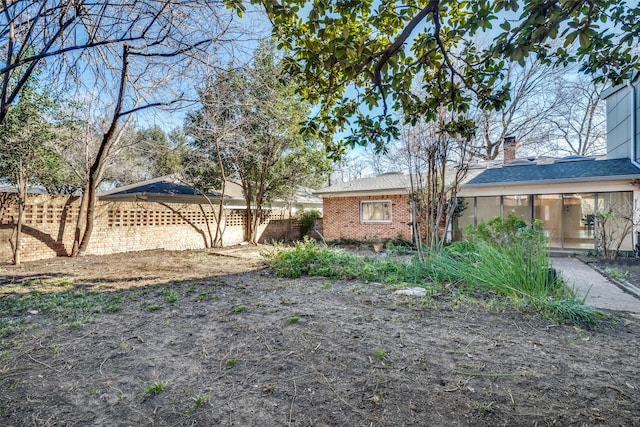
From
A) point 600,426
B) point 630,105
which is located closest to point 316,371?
point 600,426

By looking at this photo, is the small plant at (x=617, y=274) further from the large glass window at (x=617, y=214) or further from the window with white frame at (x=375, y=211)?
the window with white frame at (x=375, y=211)

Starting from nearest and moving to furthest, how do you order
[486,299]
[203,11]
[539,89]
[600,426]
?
[600,426] → [203,11] → [486,299] → [539,89]

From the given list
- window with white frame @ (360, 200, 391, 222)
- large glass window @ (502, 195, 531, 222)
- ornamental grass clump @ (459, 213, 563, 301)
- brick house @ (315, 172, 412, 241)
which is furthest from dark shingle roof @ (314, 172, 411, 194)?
ornamental grass clump @ (459, 213, 563, 301)

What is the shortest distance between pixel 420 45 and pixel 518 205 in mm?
10165

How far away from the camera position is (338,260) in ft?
23.4

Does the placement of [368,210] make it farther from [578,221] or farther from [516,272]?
[516,272]

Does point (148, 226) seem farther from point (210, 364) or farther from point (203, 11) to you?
point (210, 364)

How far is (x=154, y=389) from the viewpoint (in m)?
2.32

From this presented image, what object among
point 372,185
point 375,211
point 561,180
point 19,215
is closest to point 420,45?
point 19,215

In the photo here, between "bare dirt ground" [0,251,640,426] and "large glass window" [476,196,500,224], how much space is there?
828 cm

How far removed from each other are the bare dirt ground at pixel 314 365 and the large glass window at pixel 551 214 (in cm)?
804

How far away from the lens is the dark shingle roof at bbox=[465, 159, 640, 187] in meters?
9.63

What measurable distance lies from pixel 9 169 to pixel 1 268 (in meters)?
2.24

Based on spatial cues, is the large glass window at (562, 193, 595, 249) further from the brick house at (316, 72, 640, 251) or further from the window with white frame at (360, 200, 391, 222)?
the window with white frame at (360, 200, 391, 222)
